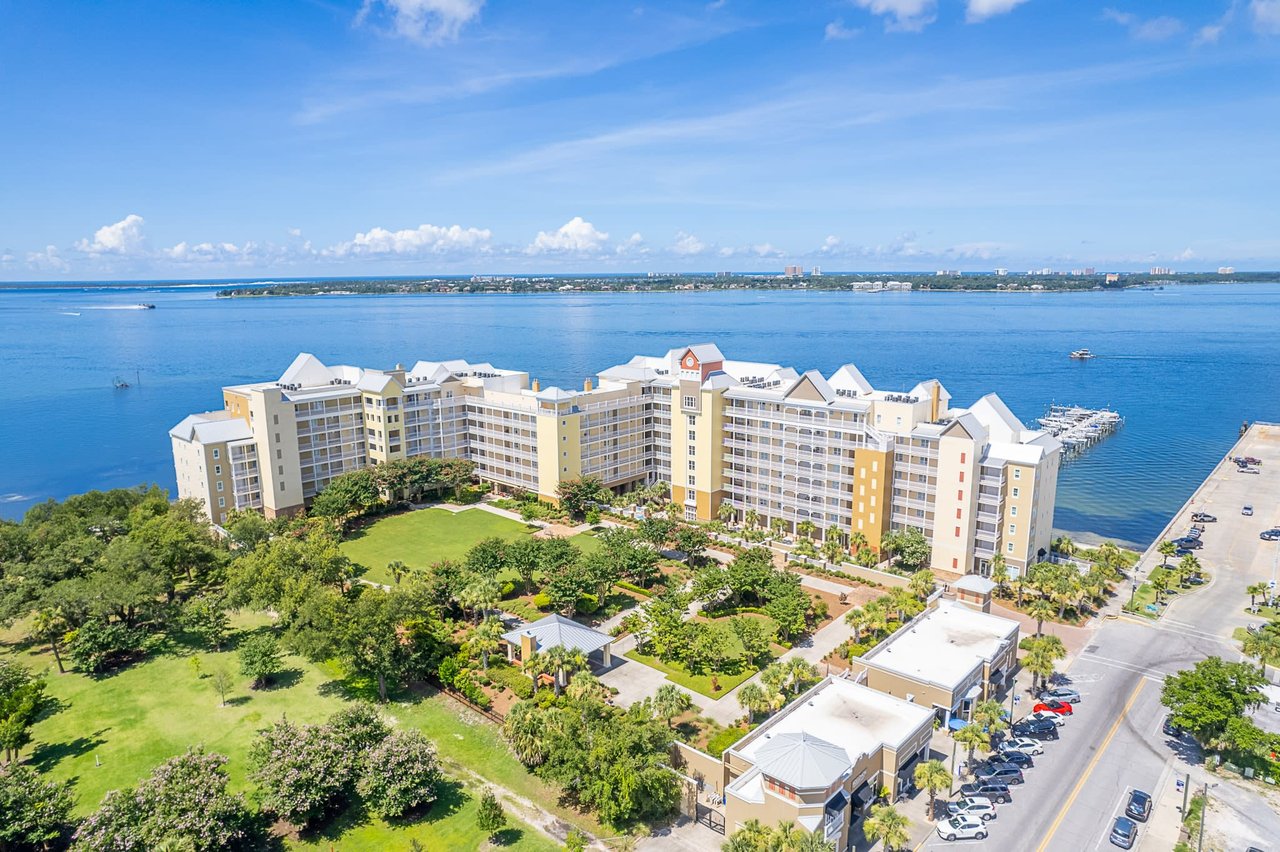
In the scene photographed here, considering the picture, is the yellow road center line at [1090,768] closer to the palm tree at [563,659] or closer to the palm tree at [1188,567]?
the palm tree at [1188,567]

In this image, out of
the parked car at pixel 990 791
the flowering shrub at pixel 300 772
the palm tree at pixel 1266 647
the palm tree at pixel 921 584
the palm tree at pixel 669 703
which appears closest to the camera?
the flowering shrub at pixel 300 772

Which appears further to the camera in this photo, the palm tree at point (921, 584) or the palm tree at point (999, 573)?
the palm tree at point (999, 573)

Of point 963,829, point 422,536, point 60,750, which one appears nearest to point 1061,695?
point 963,829

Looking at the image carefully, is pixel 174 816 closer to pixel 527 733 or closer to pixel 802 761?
pixel 527 733

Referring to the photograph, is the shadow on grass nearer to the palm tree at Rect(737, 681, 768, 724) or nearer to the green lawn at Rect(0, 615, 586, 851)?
the green lawn at Rect(0, 615, 586, 851)

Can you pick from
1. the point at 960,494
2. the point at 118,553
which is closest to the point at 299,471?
the point at 118,553

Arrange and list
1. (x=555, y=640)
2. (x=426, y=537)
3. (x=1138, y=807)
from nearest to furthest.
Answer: (x=1138, y=807), (x=555, y=640), (x=426, y=537)

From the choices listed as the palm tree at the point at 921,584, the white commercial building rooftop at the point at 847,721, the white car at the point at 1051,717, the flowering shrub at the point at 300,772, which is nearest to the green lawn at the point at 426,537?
the flowering shrub at the point at 300,772
